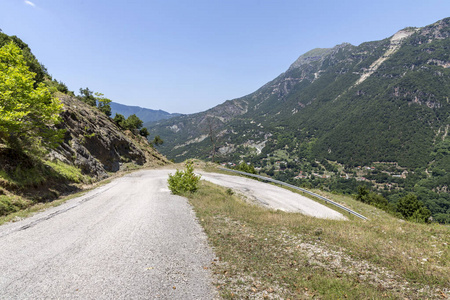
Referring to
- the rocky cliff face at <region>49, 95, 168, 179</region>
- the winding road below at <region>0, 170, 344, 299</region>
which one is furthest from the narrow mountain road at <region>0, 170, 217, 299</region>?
the rocky cliff face at <region>49, 95, 168, 179</region>

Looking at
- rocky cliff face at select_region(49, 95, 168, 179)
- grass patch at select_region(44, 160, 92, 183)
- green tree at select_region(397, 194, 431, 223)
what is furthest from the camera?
green tree at select_region(397, 194, 431, 223)

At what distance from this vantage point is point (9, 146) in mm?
12969

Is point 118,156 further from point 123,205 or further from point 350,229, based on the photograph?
point 350,229

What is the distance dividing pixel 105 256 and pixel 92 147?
91.0ft

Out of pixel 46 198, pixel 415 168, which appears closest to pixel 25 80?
pixel 46 198

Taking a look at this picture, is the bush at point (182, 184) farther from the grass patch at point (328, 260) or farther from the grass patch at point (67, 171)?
the grass patch at point (67, 171)

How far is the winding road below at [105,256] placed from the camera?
4629 mm

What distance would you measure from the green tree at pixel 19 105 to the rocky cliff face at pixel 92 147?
4873 mm

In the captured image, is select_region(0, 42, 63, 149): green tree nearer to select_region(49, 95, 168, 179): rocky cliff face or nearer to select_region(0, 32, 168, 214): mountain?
select_region(0, 32, 168, 214): mountain

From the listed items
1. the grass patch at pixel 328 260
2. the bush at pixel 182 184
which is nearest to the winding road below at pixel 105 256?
the grass patch at pixel 328 260

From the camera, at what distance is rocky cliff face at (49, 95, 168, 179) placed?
72.1 ft

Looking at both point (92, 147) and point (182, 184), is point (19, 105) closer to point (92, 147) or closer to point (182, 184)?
point (182, 184)

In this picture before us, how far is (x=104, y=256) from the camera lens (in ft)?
20.3

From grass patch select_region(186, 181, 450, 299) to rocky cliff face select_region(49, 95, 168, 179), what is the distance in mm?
19243
